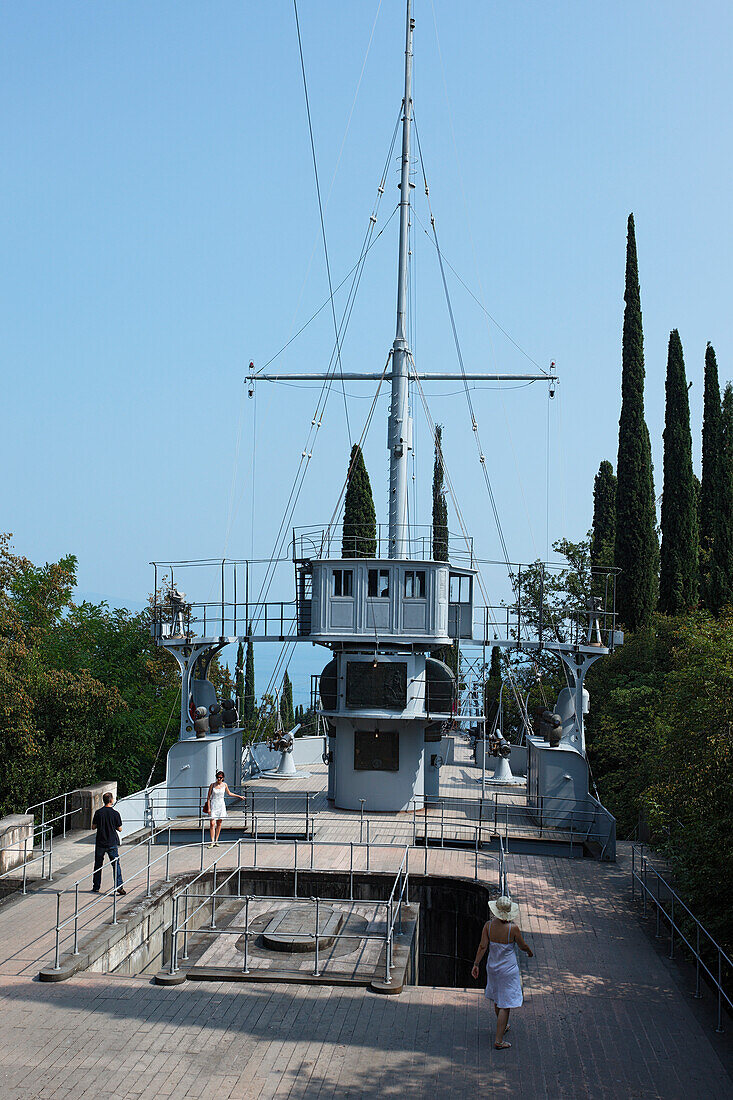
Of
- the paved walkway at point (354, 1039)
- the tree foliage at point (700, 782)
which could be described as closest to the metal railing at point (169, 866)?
the paved walkway at point (354, 1039)

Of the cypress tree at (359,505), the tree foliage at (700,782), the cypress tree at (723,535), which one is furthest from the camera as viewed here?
the cypress tree at (359,505)

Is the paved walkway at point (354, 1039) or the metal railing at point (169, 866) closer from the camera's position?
the paved walkway at point (354, 1039)

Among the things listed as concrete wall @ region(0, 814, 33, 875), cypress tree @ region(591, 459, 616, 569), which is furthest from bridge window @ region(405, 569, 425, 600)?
cypress tree @ region(591, 459, 616, 569)

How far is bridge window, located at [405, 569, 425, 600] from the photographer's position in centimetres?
2227

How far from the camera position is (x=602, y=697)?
32594 mm

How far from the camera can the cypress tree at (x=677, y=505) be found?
38.3 metres

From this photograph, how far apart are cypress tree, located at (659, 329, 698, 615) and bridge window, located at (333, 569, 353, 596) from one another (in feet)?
62.0

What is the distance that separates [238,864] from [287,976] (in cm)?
507

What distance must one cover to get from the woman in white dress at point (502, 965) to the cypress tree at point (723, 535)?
24774 mm

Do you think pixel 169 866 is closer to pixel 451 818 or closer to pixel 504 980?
pixel 451 818

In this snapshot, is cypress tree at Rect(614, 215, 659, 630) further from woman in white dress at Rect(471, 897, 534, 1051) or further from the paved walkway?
woman in white dress at Rect(471, 897, 534, 1051)

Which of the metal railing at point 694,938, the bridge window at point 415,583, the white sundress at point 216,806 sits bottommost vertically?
the metal railing at point 694,938

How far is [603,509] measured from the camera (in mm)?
49719

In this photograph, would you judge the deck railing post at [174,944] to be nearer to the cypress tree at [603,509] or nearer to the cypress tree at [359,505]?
the cypress tree at [359,505]
